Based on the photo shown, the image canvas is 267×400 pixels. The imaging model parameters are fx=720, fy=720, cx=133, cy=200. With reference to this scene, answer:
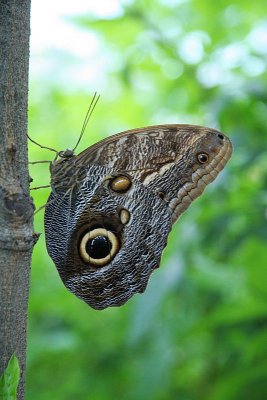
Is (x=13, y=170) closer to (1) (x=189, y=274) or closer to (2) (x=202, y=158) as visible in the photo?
(2) (x=202, y=158)

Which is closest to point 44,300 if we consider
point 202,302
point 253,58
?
point 202,302

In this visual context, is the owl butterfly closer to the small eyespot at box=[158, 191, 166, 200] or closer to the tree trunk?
the small eyespot at box=[158, 191, 166, 200]

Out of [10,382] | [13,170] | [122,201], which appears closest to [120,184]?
[122,201]

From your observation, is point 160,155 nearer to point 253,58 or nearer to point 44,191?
point 44,191

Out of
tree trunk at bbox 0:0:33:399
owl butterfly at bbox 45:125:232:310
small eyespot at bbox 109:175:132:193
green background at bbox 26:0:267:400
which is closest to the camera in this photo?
tree trunk at bbox 0:0:33:399

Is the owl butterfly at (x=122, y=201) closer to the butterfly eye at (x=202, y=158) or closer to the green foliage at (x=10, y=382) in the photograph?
the butterfly eye at (x=202, y=158)

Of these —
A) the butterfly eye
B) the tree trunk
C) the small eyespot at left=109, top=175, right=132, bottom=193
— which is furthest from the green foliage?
the butterfly eye

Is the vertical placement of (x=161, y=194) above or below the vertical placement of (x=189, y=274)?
above
